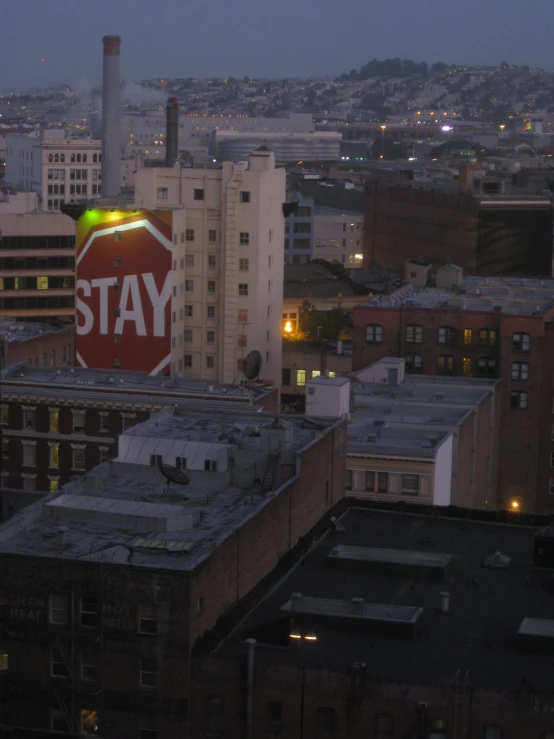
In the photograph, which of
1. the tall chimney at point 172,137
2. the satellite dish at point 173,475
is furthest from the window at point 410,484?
the tall chimney at point 172,137

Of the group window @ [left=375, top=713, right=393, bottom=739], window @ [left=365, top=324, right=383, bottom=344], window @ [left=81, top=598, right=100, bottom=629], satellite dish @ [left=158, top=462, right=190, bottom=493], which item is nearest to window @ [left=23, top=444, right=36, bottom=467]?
window @ [left=365, top=324, right=383, bottom=344]

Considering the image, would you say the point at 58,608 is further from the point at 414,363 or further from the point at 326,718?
the point at 414,363

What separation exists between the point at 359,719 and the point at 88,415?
25.9 metres

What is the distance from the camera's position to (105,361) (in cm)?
6506

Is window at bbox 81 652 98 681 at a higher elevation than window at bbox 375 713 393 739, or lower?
higher

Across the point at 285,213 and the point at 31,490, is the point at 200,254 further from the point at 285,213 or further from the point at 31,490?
the point at 31,490

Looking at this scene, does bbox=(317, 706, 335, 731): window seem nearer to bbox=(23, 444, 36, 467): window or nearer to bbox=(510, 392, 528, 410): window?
bbox=(23, 444, 36, 467): window

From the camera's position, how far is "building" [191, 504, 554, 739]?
26.5 metres

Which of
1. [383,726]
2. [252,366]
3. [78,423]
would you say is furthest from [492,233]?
[383,726]

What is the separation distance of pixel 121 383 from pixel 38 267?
2856 cm

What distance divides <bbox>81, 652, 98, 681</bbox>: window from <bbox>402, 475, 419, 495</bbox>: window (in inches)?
788

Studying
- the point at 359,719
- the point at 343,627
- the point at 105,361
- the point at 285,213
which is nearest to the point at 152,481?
the point at 343,627

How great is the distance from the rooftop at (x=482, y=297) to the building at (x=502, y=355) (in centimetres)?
21

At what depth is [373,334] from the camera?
206 ft
